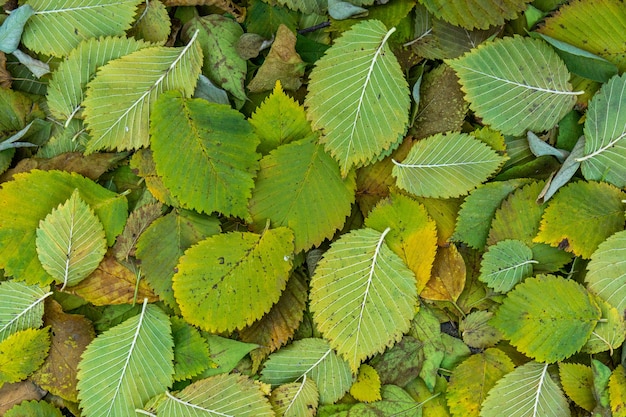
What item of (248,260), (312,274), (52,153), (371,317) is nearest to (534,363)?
(371,317)

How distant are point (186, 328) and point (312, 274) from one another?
259 mm

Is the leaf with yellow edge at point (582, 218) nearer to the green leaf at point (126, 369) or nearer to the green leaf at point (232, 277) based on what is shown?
the green leaf at point (232, 277)

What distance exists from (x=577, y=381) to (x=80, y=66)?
1.09 metres

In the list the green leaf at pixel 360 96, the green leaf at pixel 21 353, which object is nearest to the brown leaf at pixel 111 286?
the green leaf at pixel 21 353

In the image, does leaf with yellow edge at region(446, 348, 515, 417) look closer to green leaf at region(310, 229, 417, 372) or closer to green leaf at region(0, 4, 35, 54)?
green leaf at region(310, 229, 417, 372)

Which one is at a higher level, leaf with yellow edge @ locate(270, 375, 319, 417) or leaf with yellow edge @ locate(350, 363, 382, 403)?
leaf with yellow edge @ locate(350, 363, 382, 403)

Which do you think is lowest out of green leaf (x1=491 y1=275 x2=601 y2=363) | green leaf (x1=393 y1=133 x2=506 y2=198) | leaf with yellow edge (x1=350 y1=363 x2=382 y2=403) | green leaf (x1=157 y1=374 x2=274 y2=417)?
green leaf (x1=157 y1=374 x2=274 y2=417)

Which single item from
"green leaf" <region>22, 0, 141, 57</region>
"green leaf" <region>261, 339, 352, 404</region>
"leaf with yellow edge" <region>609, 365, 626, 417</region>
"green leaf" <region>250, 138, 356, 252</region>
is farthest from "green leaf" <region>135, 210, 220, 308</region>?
"leaf with yellow edge" <region>609, 365, 626, 417</region>

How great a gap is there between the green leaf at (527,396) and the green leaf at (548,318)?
4cm

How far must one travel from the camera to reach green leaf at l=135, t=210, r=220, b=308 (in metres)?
0.96

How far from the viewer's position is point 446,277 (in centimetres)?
96

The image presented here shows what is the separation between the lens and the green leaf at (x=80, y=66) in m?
0.96

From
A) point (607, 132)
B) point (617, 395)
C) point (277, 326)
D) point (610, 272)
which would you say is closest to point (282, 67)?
point (277, 326)

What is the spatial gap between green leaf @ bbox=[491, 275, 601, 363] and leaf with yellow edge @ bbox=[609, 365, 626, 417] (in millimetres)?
79
